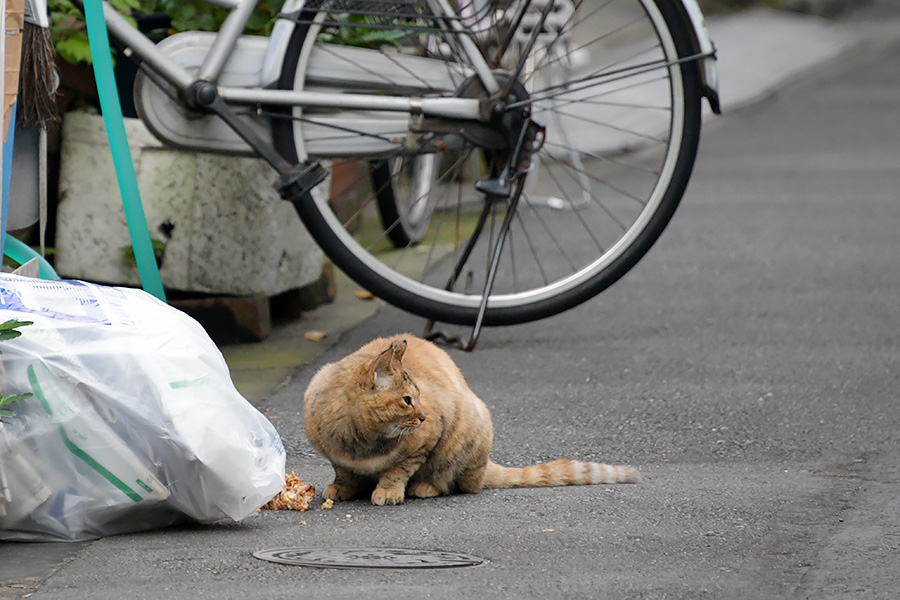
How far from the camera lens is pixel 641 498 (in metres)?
2.72

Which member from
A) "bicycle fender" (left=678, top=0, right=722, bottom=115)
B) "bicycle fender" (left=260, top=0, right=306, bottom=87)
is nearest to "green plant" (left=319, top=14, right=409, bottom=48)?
"bicycle fender" (left=260, top=0, right=306, bottom=87)

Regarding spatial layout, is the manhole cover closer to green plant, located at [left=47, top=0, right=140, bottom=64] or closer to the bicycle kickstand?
the bicycle kickstand

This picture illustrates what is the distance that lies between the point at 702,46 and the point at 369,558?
84.6 inches

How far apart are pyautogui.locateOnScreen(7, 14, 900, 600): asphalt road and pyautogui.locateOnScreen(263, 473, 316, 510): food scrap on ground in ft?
0.11

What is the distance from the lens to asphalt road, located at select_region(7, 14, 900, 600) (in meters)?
2.23

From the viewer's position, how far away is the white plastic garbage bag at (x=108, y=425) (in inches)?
89.2

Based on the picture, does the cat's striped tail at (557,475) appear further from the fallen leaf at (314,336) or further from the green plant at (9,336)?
the fallen leaf at (314,336)

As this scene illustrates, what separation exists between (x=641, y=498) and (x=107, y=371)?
1238 millimetres

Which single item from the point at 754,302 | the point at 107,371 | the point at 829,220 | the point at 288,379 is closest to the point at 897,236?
the point at 829,220

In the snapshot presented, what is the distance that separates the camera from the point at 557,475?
9.27 feet

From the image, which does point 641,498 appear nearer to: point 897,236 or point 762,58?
point 897,236

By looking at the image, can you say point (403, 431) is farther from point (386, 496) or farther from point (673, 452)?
point (673, 452)

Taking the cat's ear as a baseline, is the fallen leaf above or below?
below

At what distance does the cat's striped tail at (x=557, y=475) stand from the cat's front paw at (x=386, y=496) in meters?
0.26
